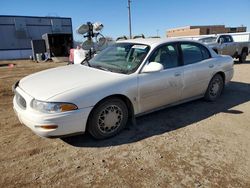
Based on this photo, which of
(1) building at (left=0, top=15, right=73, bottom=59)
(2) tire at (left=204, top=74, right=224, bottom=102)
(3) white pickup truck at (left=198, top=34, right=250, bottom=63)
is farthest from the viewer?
(1) building at (left=0, top=15, right=73, bottom=59)

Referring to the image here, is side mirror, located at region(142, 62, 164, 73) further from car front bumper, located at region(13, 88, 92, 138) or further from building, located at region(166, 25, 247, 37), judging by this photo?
building, located at region(166, 25, 247, 37)

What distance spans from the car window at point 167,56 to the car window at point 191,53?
0.24 meters

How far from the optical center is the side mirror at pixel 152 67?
146 inches

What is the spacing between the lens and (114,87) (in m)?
3.44

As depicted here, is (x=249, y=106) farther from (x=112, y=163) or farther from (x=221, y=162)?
(x=112, y=163)

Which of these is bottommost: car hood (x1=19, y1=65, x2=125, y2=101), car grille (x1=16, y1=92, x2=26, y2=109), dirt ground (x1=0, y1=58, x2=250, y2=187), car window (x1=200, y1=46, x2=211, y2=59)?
dirt ground (x1=0, y1=58, x2=250, y2=187)

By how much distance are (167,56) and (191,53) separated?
76cm

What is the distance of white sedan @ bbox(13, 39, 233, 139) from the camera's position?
3.07 metres

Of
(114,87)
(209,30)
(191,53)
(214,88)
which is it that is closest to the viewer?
(114,87)

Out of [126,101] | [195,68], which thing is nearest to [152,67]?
[126,101]

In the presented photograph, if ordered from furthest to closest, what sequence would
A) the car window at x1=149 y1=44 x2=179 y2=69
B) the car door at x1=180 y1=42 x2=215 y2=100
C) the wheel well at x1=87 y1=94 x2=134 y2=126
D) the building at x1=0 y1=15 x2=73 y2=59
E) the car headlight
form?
the building at x1=0 y1=15 x2=73 y2=59 → the car door at x1=180 y1=42 x2=215 y2=100 → the car window at x1=149 y1=44 x2=179 y2=69 → the wheel well at x1=87 y1=94 x2=134 y2=126 → the car headlight

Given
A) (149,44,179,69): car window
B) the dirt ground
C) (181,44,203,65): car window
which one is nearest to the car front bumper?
the dirt ground

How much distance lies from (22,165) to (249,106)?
4.74 m

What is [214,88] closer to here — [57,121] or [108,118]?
[108,118]
